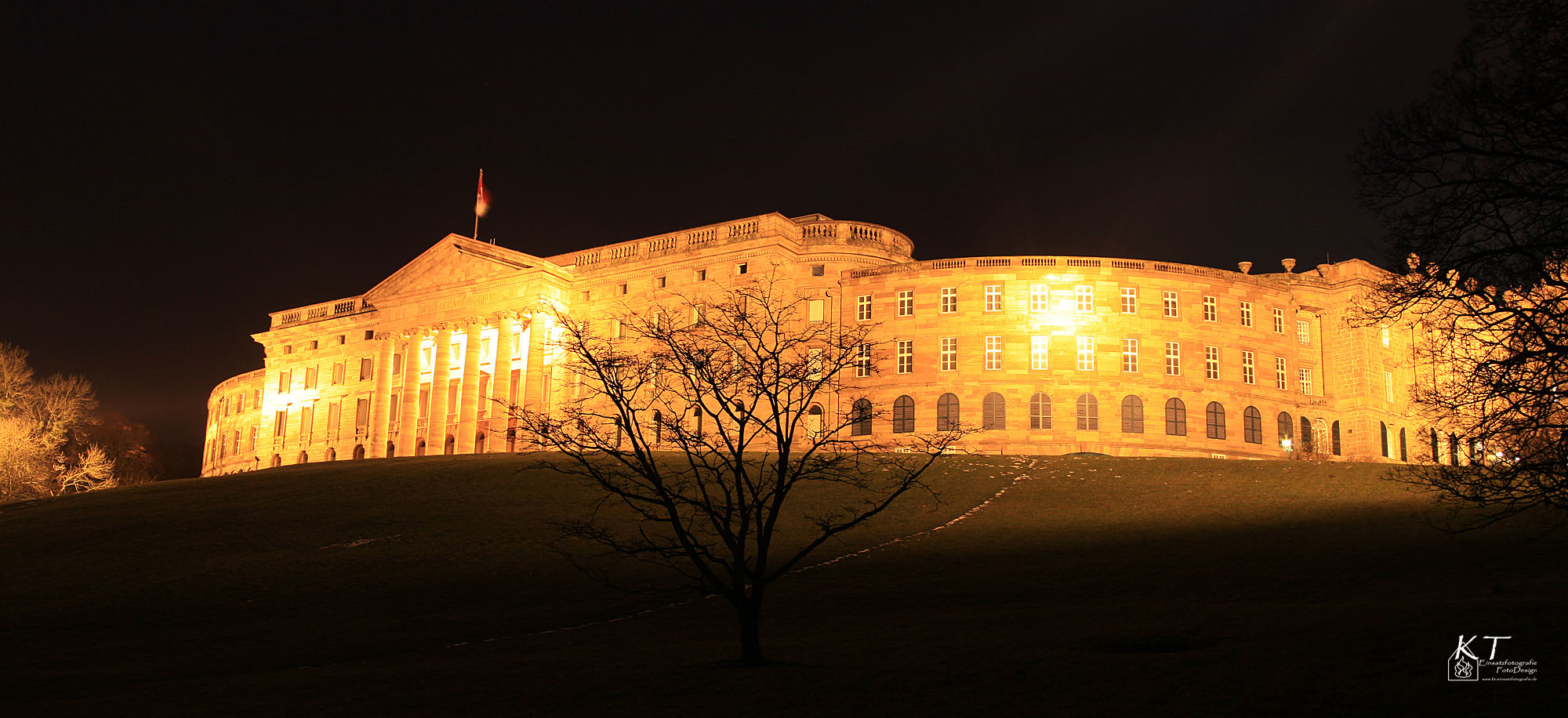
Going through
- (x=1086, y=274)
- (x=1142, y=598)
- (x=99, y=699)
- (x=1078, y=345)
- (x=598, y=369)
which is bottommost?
(x=99, y=699)

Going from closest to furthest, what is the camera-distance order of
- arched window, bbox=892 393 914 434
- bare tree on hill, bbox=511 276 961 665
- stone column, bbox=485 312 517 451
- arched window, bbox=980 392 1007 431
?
bare tree on hill, bbox=511 276 961 665
arched window, bbox=980 392 1007 431
arched window, bbox=892 393 914 434
stone column, bbox=485 312 517 451

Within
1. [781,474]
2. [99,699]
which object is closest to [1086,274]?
[781,474]

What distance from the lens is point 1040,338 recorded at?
78500 millimetres

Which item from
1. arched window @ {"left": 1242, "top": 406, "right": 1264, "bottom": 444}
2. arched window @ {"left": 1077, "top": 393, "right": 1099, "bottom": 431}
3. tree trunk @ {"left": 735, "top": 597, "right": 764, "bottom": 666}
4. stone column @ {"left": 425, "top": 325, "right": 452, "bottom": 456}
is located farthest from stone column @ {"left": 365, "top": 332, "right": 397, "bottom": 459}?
tree trunk @ {"left": 735, "top": 597, "right": 764, "bottom": 666}

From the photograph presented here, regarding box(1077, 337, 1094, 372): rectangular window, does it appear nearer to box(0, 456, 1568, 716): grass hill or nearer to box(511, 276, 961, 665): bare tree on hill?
box(511, 276, 961, 665): bare tree on hill

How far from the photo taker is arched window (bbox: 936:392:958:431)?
7819cm

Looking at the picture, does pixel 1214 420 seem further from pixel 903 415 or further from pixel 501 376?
pixel 501 376

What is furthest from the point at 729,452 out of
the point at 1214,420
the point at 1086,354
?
the point at 1214,420

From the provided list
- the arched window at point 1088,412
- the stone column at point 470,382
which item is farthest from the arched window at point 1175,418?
the stone column at point 470,382

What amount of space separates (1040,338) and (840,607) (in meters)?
49.4

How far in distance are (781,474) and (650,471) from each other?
266 centimetres

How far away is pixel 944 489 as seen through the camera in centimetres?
5194

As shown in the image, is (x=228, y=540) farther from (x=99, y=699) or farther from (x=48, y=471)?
(x=48, y=471)

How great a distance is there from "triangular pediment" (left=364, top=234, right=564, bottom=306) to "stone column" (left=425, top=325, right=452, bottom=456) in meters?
4.01
